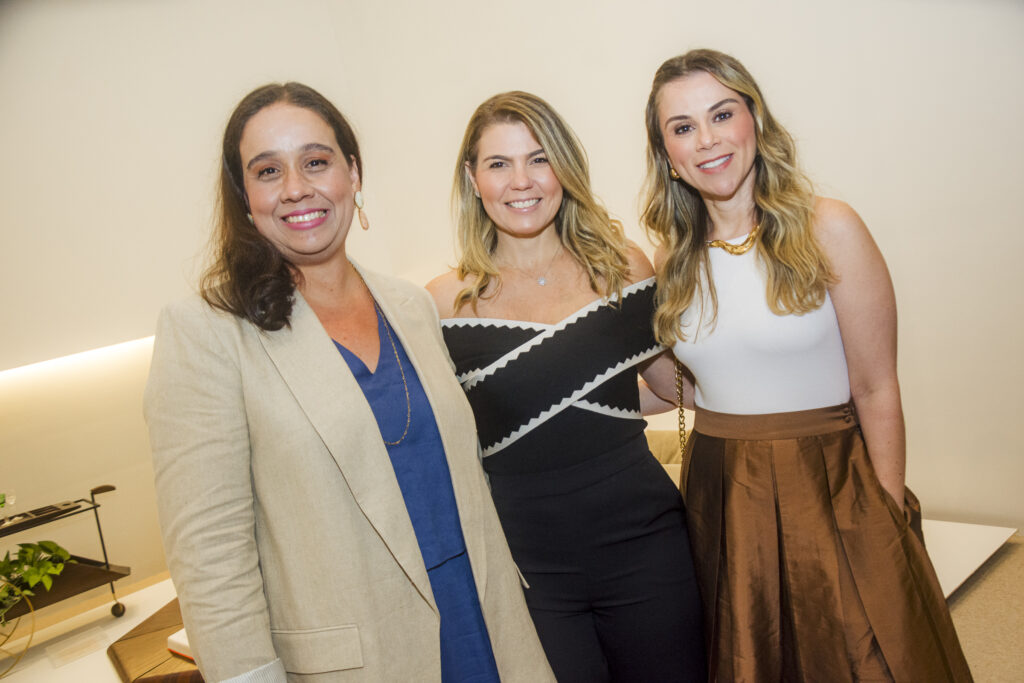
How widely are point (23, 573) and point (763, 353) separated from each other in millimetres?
3031

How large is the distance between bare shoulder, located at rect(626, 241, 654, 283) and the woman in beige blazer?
0.64 metres

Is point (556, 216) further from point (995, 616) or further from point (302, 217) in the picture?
point (995, 616)

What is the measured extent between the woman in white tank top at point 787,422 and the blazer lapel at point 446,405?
58 centimetres

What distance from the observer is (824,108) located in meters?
3.07

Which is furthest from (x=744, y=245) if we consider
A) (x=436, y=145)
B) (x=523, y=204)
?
(x=436, y=145)

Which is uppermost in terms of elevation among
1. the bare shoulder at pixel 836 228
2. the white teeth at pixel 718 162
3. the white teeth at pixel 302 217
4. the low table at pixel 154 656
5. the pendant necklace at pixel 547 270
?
the white teeth at pixel 302 217

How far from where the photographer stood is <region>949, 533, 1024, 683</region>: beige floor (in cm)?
240

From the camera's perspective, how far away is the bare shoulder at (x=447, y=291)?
6.37 feet

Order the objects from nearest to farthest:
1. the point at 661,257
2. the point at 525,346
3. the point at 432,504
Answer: the point at 432,504 → the point at 525,346 → the point at 661,257

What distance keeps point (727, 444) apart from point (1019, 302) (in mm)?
1916

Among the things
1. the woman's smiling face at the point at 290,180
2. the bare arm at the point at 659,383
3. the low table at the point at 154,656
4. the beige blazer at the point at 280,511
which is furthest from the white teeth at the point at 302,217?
the low table at the point at 154,656

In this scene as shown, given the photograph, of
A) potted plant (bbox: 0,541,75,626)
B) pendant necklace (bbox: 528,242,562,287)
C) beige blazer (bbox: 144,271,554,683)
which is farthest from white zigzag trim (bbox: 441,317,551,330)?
potted plant (bbox: 0,541,75,626)

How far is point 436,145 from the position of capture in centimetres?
476

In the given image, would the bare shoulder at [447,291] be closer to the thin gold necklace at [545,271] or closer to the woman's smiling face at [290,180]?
the thin gold necklace at [545,271]
